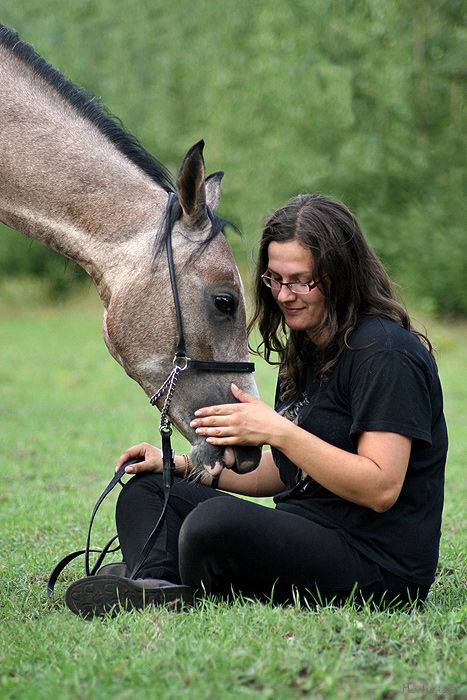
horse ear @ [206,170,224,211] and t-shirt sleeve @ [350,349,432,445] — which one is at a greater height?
horse ear @ [206,170,224,211]

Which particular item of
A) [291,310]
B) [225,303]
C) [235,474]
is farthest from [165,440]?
[291,310]

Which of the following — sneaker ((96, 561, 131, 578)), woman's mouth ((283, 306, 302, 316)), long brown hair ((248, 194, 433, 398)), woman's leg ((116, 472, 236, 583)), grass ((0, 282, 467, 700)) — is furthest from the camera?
sneaker ((96, 561, 131, 578))

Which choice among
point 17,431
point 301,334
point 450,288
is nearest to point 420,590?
point 301,334

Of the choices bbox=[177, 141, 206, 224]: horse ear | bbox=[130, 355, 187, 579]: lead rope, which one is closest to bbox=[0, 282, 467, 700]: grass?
bbox=[130, 355, 187, 579]: lead rope

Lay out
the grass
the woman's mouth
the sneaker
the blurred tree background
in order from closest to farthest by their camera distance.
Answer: the grass → the woman's mouth → the sneaker → the blurred tree background

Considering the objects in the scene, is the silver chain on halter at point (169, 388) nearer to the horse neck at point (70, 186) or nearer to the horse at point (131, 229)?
the horse at point (131, 229)

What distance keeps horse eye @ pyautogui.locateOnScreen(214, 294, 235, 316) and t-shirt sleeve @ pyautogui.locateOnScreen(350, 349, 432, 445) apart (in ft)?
2.18

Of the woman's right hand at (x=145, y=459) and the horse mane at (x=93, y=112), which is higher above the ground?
the horse mane at (x=93, y=112)

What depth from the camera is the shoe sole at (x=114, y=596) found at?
2.78 meters

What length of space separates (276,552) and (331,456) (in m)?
0.45

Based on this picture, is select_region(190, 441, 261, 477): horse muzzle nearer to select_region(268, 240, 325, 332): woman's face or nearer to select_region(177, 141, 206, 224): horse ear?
select_region(268, 240, 325, 332): woman's face

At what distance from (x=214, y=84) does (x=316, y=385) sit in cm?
1852

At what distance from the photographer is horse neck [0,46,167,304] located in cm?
316

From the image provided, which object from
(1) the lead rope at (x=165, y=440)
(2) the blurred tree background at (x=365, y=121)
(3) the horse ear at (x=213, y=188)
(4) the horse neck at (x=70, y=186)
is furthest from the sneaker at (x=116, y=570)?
(2) the blurred tree background at (x=365, y=121)
